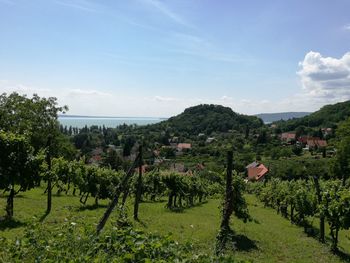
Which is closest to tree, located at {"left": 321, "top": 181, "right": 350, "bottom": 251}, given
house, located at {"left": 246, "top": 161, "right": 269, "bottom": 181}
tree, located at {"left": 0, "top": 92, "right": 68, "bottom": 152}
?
tree, located at {"left": 0, "top": 92, "right": 68, "bottom": 152}

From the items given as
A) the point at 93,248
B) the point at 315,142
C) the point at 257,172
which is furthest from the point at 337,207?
the point at 315,142

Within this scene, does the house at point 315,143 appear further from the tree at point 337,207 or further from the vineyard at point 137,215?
the tree at point 337,207

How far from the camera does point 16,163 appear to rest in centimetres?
1777

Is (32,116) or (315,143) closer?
(32,116)

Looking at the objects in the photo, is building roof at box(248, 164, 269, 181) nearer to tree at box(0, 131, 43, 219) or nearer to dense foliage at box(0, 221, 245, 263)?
tree at box(0, 131, 43, 219)

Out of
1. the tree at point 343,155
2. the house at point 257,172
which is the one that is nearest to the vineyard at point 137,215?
the tree at point 343,155

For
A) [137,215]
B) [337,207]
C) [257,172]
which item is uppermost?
[337,207]

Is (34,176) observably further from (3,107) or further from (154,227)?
(3,107)

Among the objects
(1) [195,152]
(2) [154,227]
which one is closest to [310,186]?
(2) [154,227]

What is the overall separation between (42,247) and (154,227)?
14708 mm

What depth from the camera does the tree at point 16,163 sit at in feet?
57.4

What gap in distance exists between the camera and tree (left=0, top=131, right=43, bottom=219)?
1748cm

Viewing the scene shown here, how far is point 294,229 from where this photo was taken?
90.5ft

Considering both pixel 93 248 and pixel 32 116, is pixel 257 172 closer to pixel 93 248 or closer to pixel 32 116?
pixel 32 116
